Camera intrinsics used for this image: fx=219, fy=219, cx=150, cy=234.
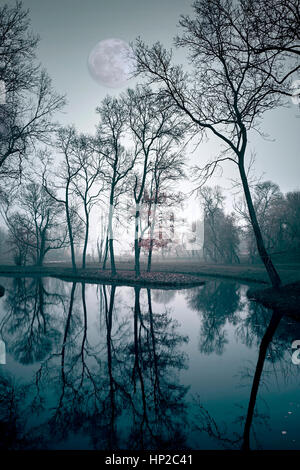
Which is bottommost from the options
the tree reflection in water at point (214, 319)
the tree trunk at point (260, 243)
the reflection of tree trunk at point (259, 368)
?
the tree reflection in water at point (214, 319)

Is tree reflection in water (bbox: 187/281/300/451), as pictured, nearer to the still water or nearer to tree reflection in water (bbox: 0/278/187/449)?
the still water

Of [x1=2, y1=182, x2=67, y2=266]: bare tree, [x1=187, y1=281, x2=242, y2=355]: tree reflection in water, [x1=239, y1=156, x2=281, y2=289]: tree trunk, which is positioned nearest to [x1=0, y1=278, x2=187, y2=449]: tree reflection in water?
[x1=187, y1=281, x2=242, y2=355]: tree reflection in water

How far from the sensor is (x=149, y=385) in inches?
152

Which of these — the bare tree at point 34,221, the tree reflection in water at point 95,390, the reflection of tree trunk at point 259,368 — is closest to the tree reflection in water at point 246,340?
the reflection of tree trunk at point 259,368

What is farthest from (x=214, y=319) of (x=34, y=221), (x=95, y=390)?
(x=34, y=221)

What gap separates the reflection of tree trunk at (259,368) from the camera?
2.76 metres

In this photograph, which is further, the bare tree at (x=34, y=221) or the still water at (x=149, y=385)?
the bare tree at (x=34, y=221)

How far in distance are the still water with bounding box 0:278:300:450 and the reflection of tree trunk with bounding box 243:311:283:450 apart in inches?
0.8

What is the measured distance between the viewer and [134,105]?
20.4m

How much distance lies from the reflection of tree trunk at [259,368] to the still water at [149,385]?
0.8 inches

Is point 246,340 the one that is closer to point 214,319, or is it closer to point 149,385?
point 214,319

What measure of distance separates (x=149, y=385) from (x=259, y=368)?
233cm

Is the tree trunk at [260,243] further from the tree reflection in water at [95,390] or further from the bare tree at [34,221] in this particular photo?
the bare tree at [34,221]
